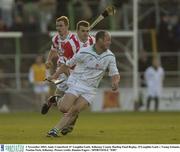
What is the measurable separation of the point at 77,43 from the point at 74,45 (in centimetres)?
9

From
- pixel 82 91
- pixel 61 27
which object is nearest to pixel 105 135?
pixel 82 91

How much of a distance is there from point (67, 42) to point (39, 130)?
2.88 meters

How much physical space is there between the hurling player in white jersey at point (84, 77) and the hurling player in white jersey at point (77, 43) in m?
0.91

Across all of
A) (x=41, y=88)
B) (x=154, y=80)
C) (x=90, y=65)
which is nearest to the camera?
(x=90, y=65)

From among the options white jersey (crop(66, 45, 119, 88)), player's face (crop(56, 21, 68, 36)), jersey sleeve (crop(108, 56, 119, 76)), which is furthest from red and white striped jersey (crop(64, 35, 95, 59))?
jersey sleeve (crop(108, 56, 119, 76))

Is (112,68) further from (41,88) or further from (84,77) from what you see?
(41,88)

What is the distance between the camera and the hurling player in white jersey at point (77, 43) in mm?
19000

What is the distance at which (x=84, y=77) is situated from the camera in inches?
711

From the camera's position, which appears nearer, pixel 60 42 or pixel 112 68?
pixel 112 68

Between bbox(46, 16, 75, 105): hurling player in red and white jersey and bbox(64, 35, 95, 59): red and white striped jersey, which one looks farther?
bbox(46, 16, 75, 105): hurling player in red and white jersey

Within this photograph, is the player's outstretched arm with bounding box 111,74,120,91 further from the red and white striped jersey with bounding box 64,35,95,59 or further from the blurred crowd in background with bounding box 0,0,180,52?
the blurred crowd in background with bounding box 0,0,180,52

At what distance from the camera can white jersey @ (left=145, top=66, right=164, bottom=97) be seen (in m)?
36.8

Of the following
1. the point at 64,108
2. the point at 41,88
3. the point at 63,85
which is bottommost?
the point at 41,88

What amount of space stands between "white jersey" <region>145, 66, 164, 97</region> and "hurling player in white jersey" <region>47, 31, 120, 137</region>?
18.8 meters
